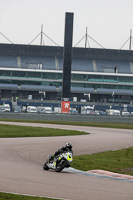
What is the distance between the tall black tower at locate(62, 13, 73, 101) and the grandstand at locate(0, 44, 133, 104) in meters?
28.3

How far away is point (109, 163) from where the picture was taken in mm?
22781

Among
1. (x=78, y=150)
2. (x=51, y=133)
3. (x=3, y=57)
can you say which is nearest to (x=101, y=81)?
(x=3, y=57)

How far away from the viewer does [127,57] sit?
421 feet

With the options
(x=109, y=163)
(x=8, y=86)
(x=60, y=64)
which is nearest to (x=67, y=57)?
(x=8, y=86)

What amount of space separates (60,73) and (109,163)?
102 m

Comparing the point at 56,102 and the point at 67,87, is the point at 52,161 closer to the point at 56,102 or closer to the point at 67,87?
the point at 67,87

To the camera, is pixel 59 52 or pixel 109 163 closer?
pixel 109 163

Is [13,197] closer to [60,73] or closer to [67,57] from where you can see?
[67,57]

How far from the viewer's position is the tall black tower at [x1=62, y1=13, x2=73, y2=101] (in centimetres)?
9044

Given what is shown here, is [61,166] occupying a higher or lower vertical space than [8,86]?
lower

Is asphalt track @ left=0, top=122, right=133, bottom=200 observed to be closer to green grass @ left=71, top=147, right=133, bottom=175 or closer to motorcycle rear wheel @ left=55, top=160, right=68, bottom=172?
motorcycle rear wheel @ left=55, top=160, right=68, bottom=172

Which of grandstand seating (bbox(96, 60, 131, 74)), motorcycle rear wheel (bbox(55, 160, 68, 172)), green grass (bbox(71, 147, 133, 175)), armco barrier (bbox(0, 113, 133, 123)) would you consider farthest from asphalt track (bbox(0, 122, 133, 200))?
grandstand seating (bbox(96, 60, 131, 74))

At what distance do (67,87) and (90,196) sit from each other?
7814 centimetres

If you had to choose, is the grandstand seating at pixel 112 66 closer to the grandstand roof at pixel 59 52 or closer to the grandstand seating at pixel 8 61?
the grandstand roof at pixel 59 52
